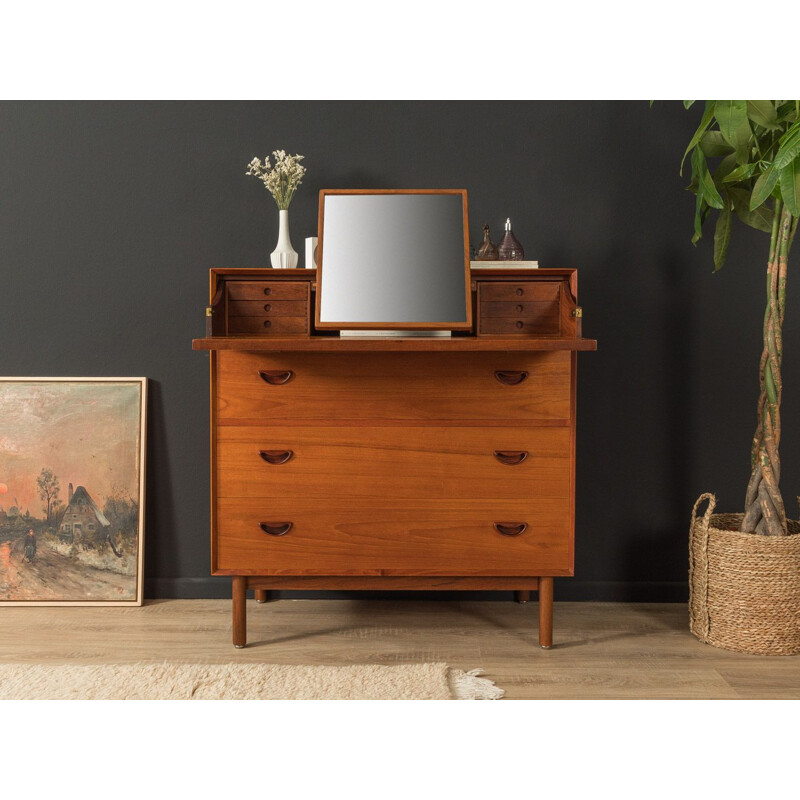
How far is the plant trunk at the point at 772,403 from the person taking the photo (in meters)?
2.76

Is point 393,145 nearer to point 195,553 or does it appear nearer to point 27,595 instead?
point 195,553

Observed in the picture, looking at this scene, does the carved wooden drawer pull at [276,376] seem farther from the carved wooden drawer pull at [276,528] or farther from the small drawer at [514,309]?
the small drawer at [514,309]

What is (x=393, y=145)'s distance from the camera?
3.28 metres

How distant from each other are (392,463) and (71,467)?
1513 millimetres

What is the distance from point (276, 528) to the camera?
108 inches

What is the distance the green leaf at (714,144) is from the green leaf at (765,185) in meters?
0.36

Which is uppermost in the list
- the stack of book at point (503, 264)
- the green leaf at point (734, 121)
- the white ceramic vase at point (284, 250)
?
the green leaf at point (734, 121)

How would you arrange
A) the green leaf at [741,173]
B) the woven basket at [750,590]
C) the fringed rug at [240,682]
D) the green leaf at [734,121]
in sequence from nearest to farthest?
the fringed rug at [240,682] < the green leaf at [734,121] < the green leaf at [741,173] < the woven basket at [750,590]

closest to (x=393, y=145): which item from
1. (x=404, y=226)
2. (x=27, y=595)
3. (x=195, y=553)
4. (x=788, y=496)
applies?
(x=404, y=226)

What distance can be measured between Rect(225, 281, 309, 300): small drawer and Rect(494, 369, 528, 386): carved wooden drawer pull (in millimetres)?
800

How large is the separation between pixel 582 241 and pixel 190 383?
5.88 ft

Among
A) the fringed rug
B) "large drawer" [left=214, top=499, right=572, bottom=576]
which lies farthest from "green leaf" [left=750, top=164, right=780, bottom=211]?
the fringed rug

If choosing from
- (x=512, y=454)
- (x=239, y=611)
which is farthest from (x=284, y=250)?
(x=239, y=611)

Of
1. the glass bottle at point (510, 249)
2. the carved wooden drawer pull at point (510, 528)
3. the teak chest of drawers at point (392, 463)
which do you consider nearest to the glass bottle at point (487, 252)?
the glass bottle at point (510, 249)
